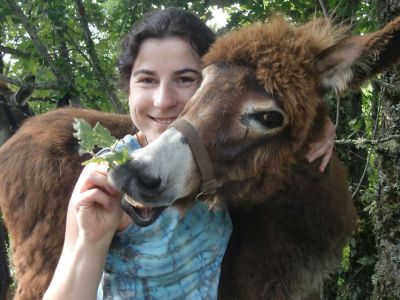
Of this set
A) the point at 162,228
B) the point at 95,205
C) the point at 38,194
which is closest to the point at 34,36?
the point at 38,194

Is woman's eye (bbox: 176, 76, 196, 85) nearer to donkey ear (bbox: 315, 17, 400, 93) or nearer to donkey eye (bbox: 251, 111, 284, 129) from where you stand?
donkey eye (bbox: 251, 111, 284, 129)

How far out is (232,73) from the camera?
2.24 m

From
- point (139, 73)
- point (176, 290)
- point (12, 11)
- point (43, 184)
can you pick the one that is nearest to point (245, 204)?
point (176, 290)

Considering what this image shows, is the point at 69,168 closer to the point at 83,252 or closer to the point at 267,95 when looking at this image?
the point at 83,252

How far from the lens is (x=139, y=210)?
6.62ft

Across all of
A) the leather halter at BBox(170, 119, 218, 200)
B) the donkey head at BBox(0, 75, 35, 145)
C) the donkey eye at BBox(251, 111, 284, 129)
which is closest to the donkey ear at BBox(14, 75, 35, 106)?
the donkey head at BBox(0, 75, 35, 145)

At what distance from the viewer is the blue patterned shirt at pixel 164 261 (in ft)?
7.80

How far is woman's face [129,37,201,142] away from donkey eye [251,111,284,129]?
49 cm

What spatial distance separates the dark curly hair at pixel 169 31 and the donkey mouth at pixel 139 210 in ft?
3.31

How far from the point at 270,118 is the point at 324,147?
46cm

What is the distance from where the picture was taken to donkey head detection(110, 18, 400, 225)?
6.73 ft

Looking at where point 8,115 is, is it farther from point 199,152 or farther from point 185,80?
point 199,152

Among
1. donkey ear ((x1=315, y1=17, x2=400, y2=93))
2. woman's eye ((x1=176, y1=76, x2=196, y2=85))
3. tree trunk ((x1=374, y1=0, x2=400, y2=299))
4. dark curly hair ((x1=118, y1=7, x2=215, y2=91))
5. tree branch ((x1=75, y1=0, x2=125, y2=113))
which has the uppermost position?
tree branch ((x1=75, y1=0, x2=125, y2=113))

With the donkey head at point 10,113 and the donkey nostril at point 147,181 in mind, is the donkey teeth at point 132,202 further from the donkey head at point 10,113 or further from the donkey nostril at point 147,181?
the donkey head at point 10,113
